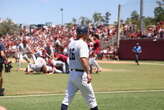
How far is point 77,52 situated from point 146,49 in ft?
110

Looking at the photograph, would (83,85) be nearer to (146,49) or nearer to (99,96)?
(99,96)

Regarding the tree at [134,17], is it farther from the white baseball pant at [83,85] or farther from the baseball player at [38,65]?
the white baseball pant at [83,85]

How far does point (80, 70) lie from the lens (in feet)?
28.2

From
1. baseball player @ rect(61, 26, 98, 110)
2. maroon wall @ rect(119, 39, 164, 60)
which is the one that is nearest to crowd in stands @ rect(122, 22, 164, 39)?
maroon wall @ rect(119, 39, 164, 60)

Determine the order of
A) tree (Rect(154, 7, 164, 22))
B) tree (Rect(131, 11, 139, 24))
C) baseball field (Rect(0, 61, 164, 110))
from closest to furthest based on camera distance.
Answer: baseball field (Rect(0, 61, 164, 110)) < tree (Rect(154, 7, 164, 22)) < tree (Rect(131, 11, 139, 24))

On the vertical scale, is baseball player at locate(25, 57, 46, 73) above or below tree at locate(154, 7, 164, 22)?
below

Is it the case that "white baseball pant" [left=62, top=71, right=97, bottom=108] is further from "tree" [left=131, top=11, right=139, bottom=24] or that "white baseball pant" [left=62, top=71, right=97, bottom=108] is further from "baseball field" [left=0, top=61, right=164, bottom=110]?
"tree" [left=131, top=11, right=139, bottom=24]

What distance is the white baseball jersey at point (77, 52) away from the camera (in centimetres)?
848

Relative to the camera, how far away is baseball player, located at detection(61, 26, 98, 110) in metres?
8.48

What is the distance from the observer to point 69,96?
8.78 metres

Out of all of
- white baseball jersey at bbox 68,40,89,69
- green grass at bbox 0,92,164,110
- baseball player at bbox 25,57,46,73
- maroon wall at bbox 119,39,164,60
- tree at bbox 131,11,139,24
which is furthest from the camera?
tree at bbox 131,11,139,24

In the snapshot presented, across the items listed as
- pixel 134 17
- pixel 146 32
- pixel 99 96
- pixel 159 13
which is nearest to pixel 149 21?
pixel 146 32

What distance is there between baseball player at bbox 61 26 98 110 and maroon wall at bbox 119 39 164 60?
31941 mm

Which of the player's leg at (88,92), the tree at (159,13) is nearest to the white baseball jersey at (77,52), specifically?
the player's leg at (88,92)
